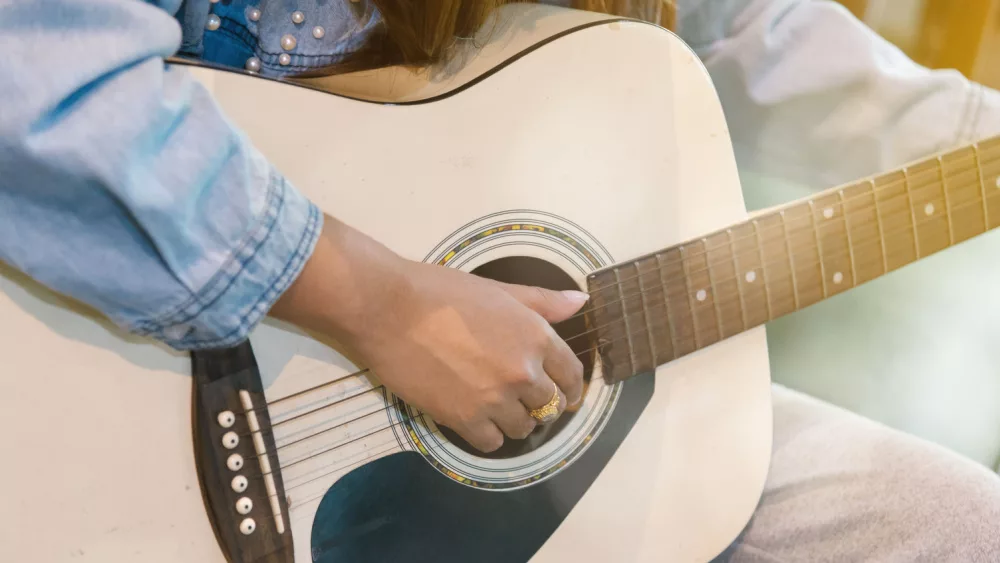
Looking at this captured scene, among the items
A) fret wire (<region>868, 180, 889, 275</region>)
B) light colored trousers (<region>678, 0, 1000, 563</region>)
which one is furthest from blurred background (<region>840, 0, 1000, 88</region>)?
fret wire (<region>868, 180, 889, 275</region>)

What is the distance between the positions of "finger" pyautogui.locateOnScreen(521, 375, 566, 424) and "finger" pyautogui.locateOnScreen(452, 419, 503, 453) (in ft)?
0.11

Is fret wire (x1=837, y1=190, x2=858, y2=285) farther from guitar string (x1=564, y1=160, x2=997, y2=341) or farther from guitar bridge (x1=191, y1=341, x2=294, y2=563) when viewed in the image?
guitar bridge (x1=191, y1=341, x2=294, y2=563)

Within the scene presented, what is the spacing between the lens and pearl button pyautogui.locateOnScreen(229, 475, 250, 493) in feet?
1.63

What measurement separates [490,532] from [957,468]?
0.51m

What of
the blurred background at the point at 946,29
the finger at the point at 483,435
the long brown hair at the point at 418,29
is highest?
the long brown hair at the point at 418,29

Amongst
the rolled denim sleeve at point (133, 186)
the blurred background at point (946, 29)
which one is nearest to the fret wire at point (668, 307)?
the rolled denim sleeve at point (133, 186)

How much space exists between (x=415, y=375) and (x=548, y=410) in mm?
123

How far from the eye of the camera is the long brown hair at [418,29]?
1.88ft

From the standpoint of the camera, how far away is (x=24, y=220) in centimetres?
39

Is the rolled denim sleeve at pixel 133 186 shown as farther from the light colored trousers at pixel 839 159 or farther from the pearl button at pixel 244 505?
the light colored trousers at pixel 839 159

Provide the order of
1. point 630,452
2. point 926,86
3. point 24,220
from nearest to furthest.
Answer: point 24,220 → point 630,452 → point 926,86

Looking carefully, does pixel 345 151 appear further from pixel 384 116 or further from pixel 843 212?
pixel 843 212

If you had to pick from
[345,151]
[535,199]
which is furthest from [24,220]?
[535,199]

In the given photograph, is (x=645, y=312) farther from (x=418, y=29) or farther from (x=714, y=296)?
(x=418, y=29)
